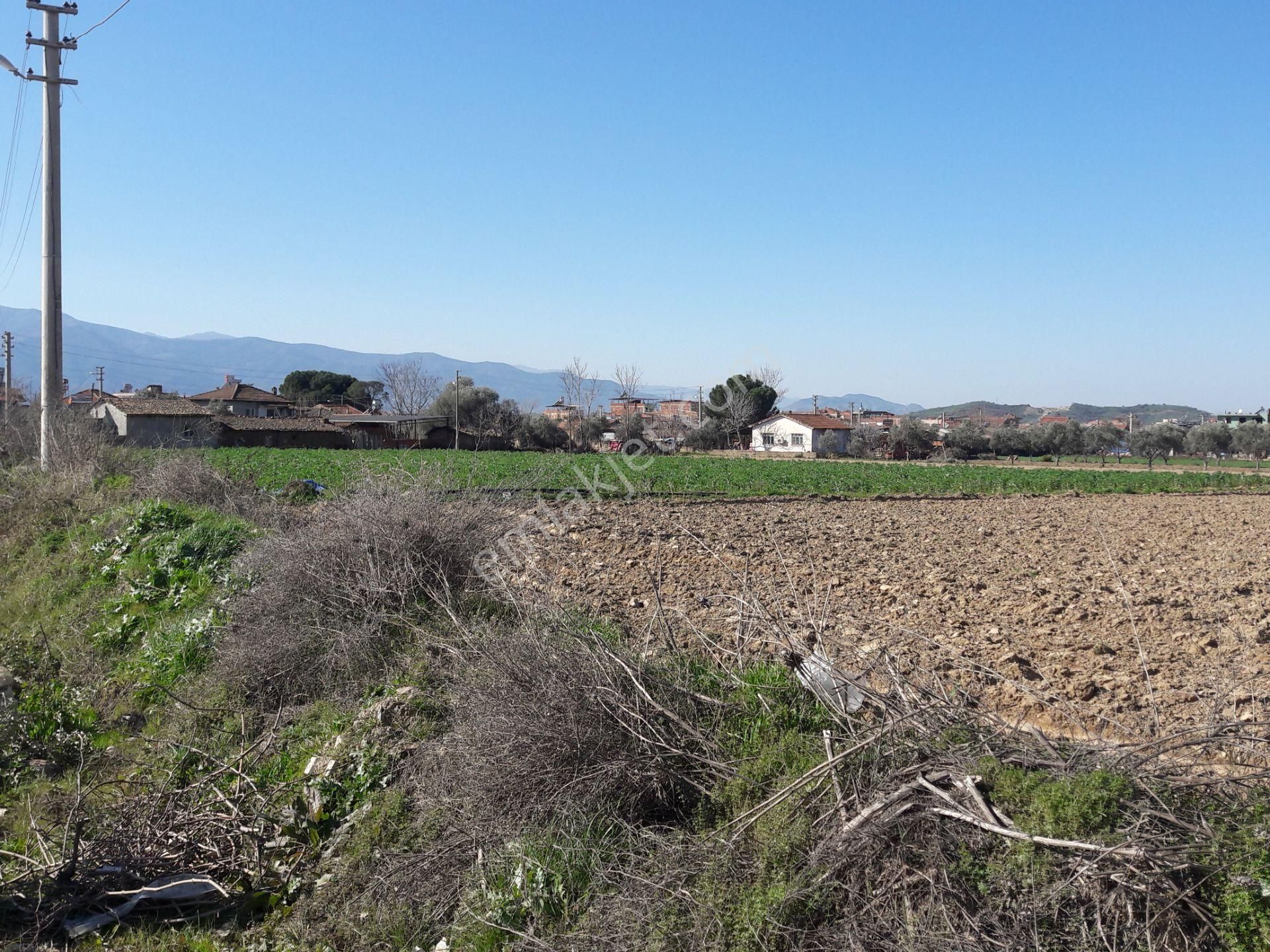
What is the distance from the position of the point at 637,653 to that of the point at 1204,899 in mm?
3214

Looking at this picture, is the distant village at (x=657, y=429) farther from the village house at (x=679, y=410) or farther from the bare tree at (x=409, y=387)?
the bare tree at (x=409, y=387)

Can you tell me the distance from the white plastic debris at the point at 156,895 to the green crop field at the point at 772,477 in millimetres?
16007

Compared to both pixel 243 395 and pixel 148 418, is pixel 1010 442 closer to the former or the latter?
pixel 148 418

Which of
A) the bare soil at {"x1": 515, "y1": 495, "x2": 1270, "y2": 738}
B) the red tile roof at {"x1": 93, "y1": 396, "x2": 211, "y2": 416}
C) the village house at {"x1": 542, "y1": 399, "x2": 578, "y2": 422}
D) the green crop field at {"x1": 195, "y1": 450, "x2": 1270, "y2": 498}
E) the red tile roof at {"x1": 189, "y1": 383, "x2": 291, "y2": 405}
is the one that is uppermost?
the red tile roof at {"x1": 189, "y1": 383, "x2": 291, "y2": 405}

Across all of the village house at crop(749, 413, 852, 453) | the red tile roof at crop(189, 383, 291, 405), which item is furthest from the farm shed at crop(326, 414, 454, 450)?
the village house at crop(749, 413, 852, 453)

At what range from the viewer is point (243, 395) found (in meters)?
80.6

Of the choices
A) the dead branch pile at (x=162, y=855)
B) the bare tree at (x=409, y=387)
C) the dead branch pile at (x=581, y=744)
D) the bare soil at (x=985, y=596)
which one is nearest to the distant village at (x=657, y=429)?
the bare tree at (x=409, y=387)

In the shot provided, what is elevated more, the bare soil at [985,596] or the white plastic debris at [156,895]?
the bare soil at [985,596]

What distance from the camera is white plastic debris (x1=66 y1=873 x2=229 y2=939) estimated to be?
5164 millimetres

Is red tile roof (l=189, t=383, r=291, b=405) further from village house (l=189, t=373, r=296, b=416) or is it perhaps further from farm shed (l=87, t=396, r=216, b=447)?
farm shed (l=87, t=396, r=216, b=447)

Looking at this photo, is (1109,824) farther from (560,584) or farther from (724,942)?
(560,584)

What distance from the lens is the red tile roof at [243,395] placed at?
260 ft

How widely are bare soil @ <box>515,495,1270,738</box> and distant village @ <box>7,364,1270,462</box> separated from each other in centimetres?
4028

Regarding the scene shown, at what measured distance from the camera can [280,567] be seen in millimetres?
8219
